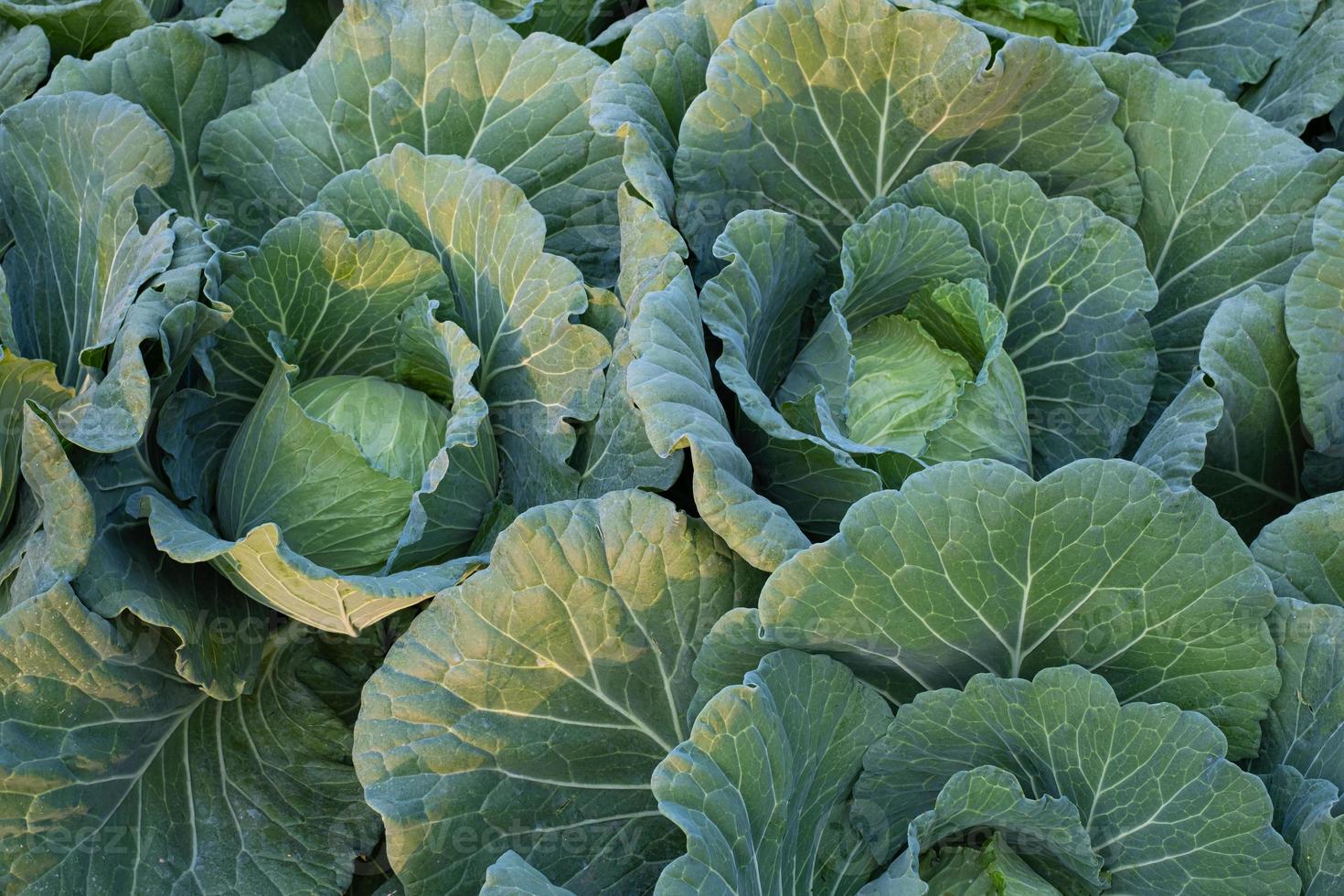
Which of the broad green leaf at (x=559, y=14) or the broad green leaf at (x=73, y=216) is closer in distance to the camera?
the broad green leaf at (x=73, y=216)

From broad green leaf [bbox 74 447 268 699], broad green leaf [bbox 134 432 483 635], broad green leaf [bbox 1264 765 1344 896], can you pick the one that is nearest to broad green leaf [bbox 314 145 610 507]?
broad green leaf [bbox 134 432 483 635]

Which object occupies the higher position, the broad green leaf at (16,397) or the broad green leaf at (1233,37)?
the broad green leaf at (1233,37)

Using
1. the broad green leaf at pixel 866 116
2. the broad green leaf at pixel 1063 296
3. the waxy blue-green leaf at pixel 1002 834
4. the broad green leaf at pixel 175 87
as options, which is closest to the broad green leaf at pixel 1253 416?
the broad green leaf at pixel 1063 296

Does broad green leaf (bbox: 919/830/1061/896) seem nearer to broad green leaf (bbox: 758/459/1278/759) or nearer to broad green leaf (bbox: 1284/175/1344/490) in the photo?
broad green leaf (bbox: 758/459/1278/759)

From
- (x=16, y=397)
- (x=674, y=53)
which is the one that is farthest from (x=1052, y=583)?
(x=16, y=397)

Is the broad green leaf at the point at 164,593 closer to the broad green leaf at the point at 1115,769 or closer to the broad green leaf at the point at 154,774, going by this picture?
the broad green leaf at the point at 154,774

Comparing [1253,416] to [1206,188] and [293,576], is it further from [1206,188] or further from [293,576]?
[293,576]

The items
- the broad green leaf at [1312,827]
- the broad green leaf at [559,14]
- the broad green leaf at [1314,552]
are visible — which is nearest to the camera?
the broad green leaf at [1312,827]
